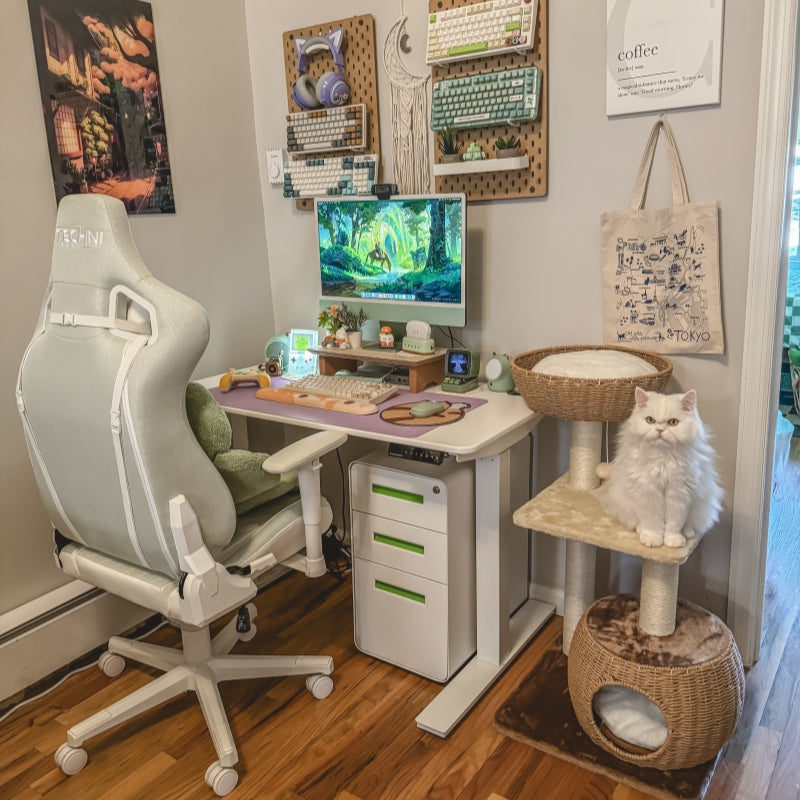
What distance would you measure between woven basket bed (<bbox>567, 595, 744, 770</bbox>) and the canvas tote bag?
698 mm

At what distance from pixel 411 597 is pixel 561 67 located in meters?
1.45

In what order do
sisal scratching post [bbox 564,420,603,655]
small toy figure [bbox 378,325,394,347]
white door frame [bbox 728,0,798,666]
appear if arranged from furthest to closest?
1. small toy figure [bbox 378,325,394,347]
2. sisal scratching post [bbox 564,420,603,655]
3. white door frame [bbox 728,0,798,666]

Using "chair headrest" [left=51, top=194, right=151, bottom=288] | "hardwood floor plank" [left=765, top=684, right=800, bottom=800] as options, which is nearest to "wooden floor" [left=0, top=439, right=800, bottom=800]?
"hardwood floor plank" [left=765, top=684, right=800, bottom=800]

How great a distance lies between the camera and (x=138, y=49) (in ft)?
6.93

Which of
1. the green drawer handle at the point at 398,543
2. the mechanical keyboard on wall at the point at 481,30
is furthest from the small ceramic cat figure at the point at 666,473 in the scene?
the mechanical keyboard on wall at the point at 481,30

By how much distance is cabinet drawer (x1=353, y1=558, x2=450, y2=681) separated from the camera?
188cm

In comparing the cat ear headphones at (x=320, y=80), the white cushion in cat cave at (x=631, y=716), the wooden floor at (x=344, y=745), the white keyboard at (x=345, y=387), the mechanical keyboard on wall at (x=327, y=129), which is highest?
the cat ear headphones at (x=320, y=80)

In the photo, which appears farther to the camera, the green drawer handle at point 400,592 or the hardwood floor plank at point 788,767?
the green drawer handle at point 400,592

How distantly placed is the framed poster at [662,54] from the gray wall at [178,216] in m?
1.25

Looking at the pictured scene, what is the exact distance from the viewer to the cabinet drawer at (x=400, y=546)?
1839mm

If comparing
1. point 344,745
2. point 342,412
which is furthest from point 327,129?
point 344,745

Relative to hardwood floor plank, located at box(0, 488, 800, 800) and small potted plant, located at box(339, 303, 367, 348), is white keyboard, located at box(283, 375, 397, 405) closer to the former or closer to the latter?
small potted plant, located at box(339, 303, 367, 348)

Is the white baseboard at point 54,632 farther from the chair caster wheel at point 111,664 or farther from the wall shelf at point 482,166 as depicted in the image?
the wall shelf at point 482,166

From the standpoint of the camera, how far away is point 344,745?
1.73 meters
